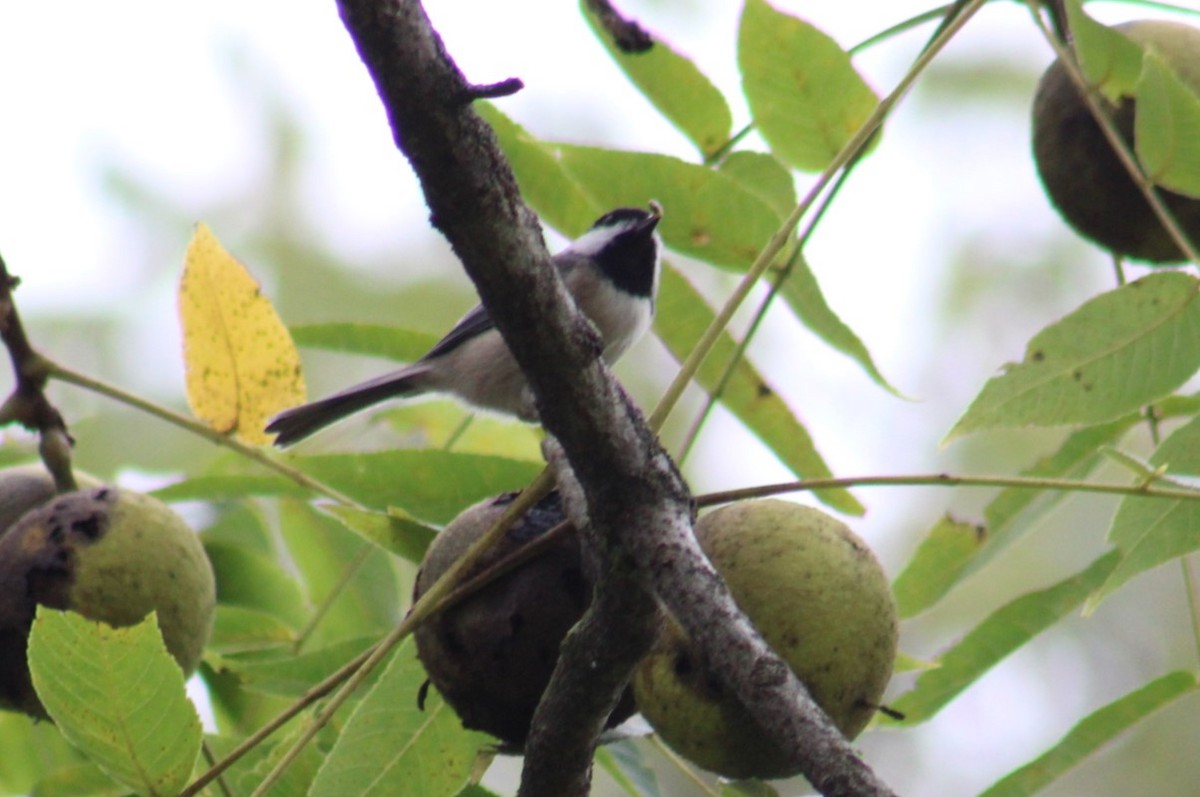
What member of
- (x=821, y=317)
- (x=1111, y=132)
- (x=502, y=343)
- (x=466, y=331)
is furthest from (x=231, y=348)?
(x=466, y=331)

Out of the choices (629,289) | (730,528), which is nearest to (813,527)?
(730,528)

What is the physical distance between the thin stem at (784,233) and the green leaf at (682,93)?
0.58 m

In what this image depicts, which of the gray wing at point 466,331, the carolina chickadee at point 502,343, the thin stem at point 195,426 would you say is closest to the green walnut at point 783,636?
the thin stem at point 195,426

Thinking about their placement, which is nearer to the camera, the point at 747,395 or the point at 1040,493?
the point at 1040,493

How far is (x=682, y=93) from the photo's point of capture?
9.59ft

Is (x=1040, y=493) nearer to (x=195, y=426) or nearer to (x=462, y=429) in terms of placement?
(x=462, y=429)

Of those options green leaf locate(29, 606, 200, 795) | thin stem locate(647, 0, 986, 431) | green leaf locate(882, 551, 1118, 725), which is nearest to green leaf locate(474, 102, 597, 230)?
thin stem locate(647, 0, 986, 431)

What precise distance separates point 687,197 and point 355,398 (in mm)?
2644

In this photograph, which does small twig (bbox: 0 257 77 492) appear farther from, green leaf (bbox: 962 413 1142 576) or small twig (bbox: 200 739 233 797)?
green leaf (bbox: 962 413 1142 576)

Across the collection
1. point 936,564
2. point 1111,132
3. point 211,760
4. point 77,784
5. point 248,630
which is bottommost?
point 77,784

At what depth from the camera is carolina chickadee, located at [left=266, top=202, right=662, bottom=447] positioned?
4.81 m

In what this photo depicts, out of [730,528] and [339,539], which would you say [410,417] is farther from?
[730,528]

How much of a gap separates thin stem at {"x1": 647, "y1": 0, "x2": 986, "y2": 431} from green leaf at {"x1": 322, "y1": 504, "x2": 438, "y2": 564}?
0.58 meters

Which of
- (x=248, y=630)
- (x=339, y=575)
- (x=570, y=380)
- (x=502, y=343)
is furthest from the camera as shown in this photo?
(x=502, y=343)
